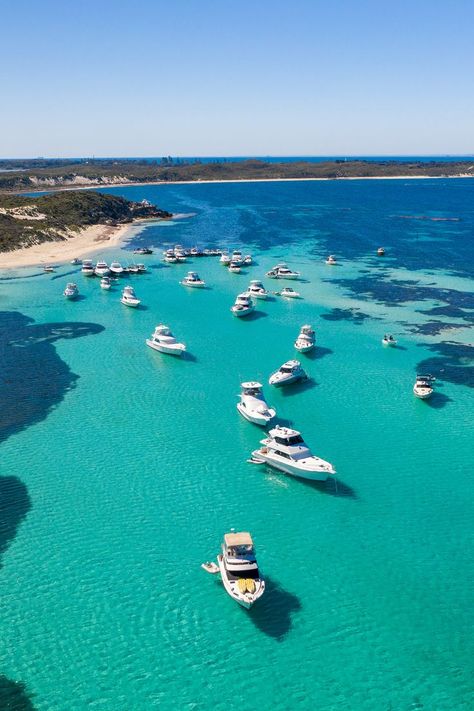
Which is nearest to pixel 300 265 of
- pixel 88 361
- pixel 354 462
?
pixel 88 361

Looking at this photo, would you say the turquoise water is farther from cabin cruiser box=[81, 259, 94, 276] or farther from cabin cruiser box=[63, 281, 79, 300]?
cabin cruiser box=[81, 259, 94, 276]

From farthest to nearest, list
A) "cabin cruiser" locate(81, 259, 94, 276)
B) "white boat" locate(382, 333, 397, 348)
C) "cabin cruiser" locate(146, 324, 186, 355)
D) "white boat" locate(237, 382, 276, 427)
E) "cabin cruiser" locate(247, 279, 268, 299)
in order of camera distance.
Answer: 1. "cabin cruiser" locate(81, 259, 94, 276)
2. "cabin cruiser" locate(247, 279, 268, 299)
3. "white boat" locate(382, 333, 397, 348)
4. "cabin cruiser" locate(146, 324, 186, 355)
5. "white boat" locate(237, 382, 276, 427)

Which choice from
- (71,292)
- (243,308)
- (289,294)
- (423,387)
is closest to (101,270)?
(71,292)

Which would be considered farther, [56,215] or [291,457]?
[56,215]

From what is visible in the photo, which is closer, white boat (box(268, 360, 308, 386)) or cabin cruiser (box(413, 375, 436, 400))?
cabin cruiser (box(413, 375, 436, 400))

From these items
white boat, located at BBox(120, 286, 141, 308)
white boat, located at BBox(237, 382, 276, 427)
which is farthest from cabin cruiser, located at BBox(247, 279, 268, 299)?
white boat, located at BBox(237, 382, 276, 427)

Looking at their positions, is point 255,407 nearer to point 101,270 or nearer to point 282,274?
point 282,274

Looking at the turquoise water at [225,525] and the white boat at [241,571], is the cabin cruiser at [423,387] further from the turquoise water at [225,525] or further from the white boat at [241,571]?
the white boat at [241,571]

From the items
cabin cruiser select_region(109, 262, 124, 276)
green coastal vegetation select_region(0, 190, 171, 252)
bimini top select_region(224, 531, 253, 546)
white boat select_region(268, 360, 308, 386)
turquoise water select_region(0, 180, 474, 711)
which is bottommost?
turquoise water select_region(0, 180, 474, 711)
